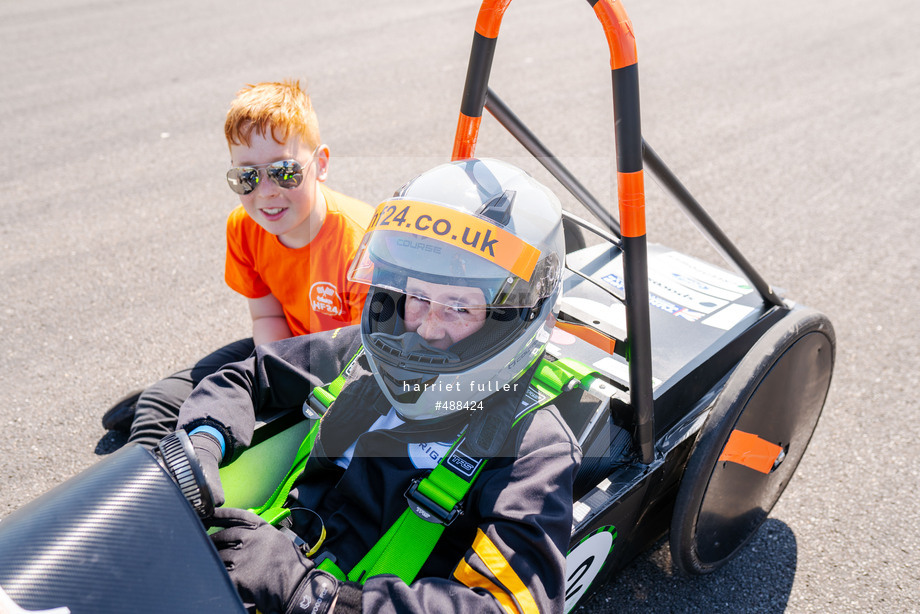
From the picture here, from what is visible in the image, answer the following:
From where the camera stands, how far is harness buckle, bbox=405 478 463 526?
4.99 ft

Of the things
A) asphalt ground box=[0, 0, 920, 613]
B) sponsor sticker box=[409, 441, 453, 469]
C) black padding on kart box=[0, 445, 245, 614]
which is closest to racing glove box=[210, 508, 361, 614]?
black padding on kart box=[0, 445, 245, 614]

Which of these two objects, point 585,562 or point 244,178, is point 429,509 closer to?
point 585,562

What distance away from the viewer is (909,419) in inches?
114

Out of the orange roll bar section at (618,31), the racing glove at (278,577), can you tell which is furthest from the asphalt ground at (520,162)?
the racing glove at (278,577)

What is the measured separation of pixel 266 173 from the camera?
2270 mm

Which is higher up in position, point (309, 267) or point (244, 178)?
point (244, 178)

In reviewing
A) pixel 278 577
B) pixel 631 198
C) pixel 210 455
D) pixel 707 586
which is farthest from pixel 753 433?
pixel 210 455

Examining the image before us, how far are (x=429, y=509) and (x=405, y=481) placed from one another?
12 centimetres

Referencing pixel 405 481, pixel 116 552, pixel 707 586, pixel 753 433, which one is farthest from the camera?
pixel 707 586

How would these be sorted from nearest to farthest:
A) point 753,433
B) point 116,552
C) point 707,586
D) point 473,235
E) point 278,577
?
point 116,552 → point 278,577 → point 473,235 → point 753,433 → point 707,586

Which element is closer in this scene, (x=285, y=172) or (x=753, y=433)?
(x=753, y=433)

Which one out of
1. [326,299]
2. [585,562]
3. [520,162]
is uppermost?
[520,162]

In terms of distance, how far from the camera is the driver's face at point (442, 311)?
1558mm

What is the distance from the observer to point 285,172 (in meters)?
2.27
